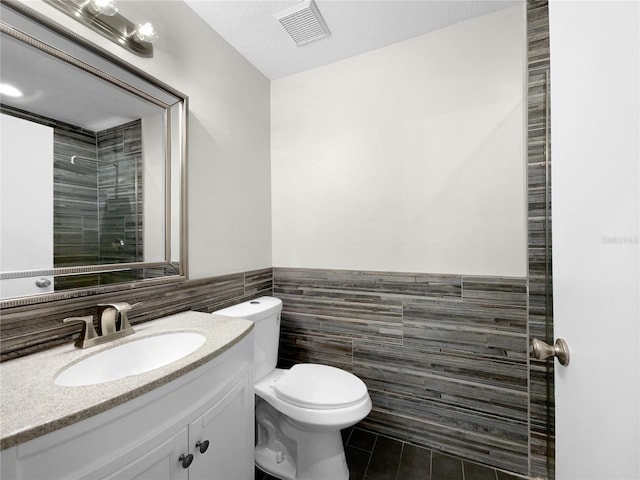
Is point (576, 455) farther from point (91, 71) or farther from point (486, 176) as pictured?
point (91, 71)

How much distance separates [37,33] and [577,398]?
1.79 meters

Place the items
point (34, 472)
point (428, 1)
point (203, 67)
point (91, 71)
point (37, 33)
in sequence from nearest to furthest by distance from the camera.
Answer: point (34, 472) → point (37, 33) → point (91, 71) → point (428, 1) → point (203, 67)

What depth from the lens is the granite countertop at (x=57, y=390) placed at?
21.6 inches

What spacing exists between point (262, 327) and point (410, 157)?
132 cm

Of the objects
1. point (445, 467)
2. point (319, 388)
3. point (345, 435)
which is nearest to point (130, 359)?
point (319, 388)

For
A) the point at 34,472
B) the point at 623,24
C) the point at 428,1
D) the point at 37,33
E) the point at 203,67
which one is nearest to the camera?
the point at 623,24

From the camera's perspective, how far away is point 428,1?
1460 mm

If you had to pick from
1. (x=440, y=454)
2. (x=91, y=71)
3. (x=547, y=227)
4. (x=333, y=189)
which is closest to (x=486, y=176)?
(x=547, y=227)

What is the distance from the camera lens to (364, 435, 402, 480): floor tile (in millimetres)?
1459

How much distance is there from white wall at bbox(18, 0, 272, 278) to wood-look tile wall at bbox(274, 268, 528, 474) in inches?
21.9

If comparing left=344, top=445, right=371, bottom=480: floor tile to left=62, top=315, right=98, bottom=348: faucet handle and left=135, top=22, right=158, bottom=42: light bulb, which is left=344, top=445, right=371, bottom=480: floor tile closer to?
left=62, top=315, right=98, bottom=348: faucet handle

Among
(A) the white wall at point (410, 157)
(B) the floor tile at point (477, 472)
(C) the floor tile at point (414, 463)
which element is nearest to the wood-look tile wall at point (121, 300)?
(A) the white wall at point (410, 157)

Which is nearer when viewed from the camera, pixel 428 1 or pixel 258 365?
pixel 428 1

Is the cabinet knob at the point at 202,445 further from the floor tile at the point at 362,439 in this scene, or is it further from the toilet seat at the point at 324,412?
the floor tile at the point at 362,439
